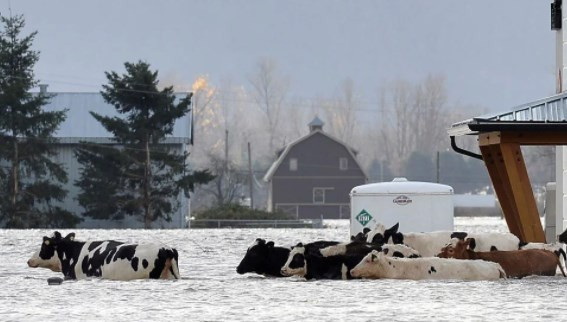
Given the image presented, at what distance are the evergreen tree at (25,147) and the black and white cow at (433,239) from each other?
44880 millimetres

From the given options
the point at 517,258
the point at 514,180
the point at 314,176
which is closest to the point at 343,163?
the point at 314,176

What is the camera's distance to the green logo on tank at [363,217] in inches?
1265

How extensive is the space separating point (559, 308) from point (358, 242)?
24.6 feet

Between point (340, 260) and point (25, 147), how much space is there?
5044 cm

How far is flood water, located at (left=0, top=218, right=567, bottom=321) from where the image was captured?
14898 mm

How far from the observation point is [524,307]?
15773mm

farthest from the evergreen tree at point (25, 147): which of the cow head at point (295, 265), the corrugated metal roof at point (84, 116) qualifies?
the cow head at point (295, 265)

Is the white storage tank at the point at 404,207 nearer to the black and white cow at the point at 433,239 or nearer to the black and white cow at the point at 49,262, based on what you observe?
the black and white cow at the point at 433,239

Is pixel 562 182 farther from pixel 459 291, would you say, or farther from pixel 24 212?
pixel 24 212

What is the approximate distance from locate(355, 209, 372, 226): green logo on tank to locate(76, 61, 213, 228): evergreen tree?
3726 centimetres

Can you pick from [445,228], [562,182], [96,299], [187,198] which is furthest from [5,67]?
[96,299]

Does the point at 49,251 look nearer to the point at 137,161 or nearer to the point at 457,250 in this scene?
the point at 457,250

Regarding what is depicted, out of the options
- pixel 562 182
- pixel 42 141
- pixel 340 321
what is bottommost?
pixel 340 321

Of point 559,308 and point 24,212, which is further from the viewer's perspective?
point 24,212
